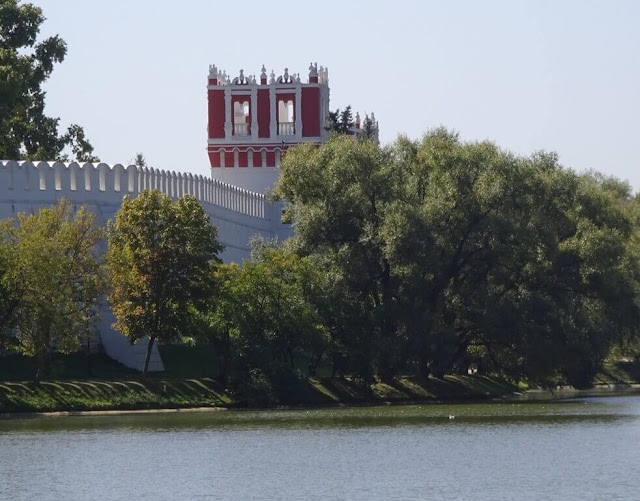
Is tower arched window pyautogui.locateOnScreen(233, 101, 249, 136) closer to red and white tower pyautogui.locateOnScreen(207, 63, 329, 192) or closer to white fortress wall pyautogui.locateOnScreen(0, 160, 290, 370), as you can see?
red and white tower pyautogui.locateOnScreen(207, 63, 329, 192)

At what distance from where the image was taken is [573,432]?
40.6 m

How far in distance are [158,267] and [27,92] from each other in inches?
981

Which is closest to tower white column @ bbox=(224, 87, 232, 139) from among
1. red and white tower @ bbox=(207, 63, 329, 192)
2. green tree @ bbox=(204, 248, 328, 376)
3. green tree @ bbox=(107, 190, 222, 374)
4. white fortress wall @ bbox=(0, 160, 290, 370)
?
red and white tower @ bbox=(207, 63, 329, 192)

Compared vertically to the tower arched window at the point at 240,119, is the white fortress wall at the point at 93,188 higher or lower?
lower

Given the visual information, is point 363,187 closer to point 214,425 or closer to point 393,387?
point 393,387

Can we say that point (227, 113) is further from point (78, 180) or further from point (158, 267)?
point (158, 267)

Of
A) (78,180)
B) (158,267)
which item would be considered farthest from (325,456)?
(78,180)

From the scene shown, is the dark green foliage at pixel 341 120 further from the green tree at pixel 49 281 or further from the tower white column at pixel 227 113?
the green tree at pixel 49 281

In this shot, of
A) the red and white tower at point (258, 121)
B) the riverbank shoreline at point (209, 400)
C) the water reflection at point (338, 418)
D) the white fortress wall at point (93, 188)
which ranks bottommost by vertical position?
the water reflection at point (338, 418)

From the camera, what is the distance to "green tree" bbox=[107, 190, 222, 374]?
52438 mm

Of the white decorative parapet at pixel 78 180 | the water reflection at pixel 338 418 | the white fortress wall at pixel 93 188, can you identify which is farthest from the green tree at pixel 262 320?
the white decorative parapet at pixel 78 180

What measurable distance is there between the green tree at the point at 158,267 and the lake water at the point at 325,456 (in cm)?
477

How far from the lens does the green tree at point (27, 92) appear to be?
72.8 m

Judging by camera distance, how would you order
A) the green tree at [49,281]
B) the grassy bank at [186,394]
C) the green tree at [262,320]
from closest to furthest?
the grassy bank at [186,394] → the green tree at [49,281] → the green tree at [262,320]
